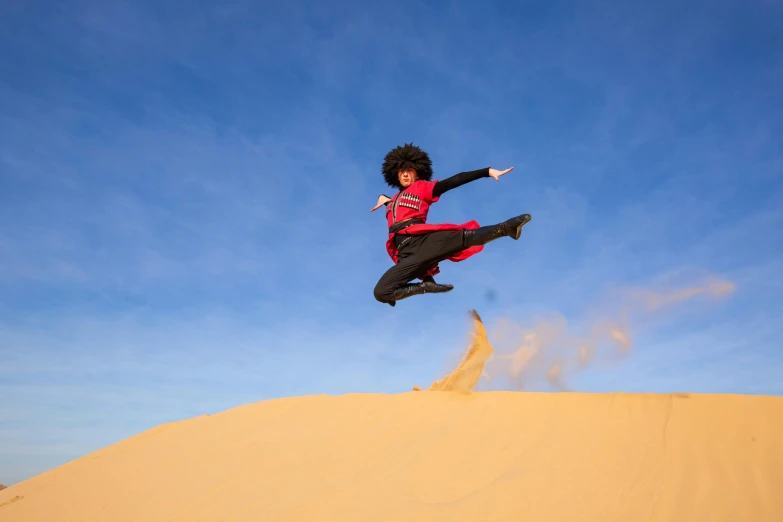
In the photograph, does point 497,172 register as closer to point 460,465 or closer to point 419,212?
point 419,212

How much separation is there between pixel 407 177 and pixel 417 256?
1284mm

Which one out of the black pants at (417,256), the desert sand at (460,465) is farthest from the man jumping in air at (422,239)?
the desert sand at (460,465)

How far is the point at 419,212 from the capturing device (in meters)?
6.01

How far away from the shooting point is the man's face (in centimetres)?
669

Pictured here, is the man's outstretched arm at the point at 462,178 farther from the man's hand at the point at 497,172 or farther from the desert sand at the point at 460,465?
the desert sand at the point at 460,465

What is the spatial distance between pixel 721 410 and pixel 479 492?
338 centimetres

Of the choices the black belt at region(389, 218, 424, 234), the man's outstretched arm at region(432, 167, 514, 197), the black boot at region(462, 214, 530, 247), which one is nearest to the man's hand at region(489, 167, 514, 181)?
the man's outstretched arm at region(432, 167, 514, 197)

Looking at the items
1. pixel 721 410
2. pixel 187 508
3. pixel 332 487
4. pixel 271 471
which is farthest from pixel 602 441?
pixel 187 508

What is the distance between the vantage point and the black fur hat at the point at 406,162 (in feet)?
22.5

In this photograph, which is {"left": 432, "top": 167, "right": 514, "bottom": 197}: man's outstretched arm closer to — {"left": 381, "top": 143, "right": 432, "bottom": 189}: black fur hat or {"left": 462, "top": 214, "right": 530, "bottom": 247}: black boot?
{"left": 462, "top": 214, "right": 530, "bottom": 247}: black boot

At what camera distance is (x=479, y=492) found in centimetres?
595

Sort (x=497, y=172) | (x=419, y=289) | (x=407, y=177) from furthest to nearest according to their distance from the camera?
(x=407, y=177) → (x=419, y=289) → (x=497, y=172)

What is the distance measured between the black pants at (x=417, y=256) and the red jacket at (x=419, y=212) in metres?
0.08

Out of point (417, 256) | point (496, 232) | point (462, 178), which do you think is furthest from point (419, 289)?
point (462, 178)
